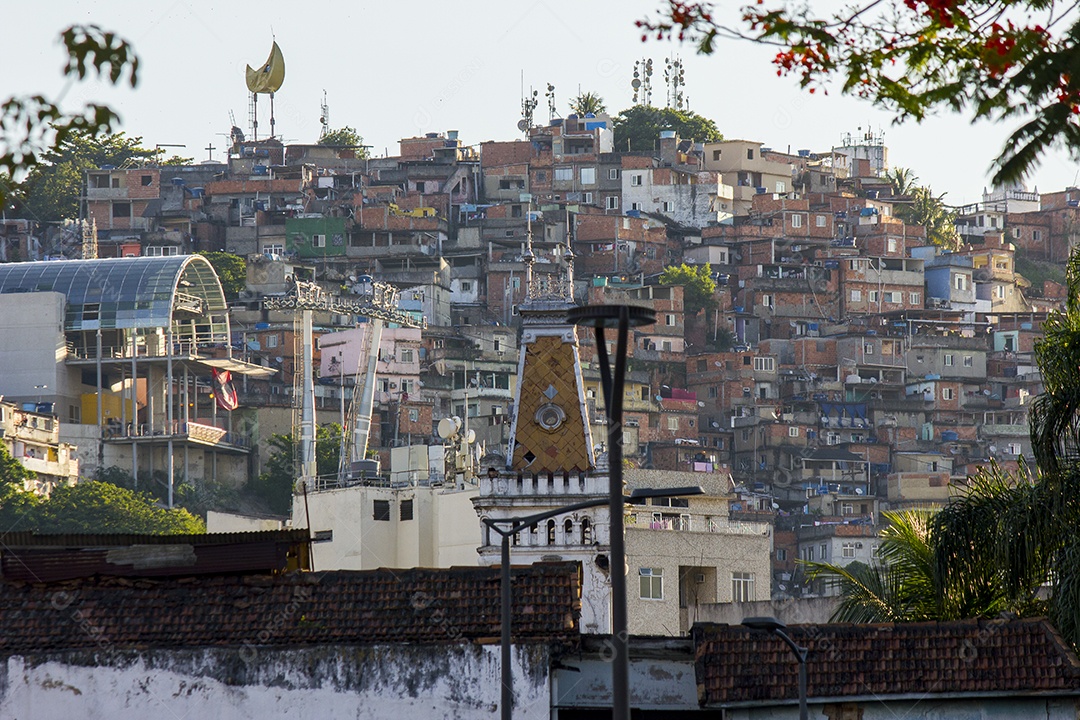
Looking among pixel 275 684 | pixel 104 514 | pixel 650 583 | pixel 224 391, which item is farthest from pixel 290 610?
pixel 224 391

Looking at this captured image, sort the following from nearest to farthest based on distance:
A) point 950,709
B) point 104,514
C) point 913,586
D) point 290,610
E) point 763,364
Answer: point 950,709
point 913,586
point 290,610
point 104,514
point 763,364

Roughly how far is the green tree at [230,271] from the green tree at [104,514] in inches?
1451

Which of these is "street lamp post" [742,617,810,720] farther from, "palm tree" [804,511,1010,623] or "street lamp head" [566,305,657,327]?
"street lamp head" [566,305,657,327]

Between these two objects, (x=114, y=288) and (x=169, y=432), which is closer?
(x=114, y=288)

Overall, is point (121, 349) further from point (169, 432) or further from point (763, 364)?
point (763, 364)

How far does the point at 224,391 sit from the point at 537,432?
69681mm

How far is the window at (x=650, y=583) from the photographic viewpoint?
79812mm

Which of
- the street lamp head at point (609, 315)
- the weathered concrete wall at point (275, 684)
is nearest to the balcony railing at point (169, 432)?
the weathered concrete wall at point (275, 684)

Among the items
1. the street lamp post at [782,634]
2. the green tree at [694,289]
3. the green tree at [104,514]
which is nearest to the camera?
the street lamp post at [782,634]

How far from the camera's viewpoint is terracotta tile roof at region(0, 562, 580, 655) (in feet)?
115

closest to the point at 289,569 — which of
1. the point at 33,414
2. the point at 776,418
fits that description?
the point at 33,414

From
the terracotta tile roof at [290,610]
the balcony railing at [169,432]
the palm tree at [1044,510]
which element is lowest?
the balcony railing at [169,432]

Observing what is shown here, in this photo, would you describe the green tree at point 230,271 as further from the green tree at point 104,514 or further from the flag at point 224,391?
the green tree at point 104,514

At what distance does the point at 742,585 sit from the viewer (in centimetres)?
8688
